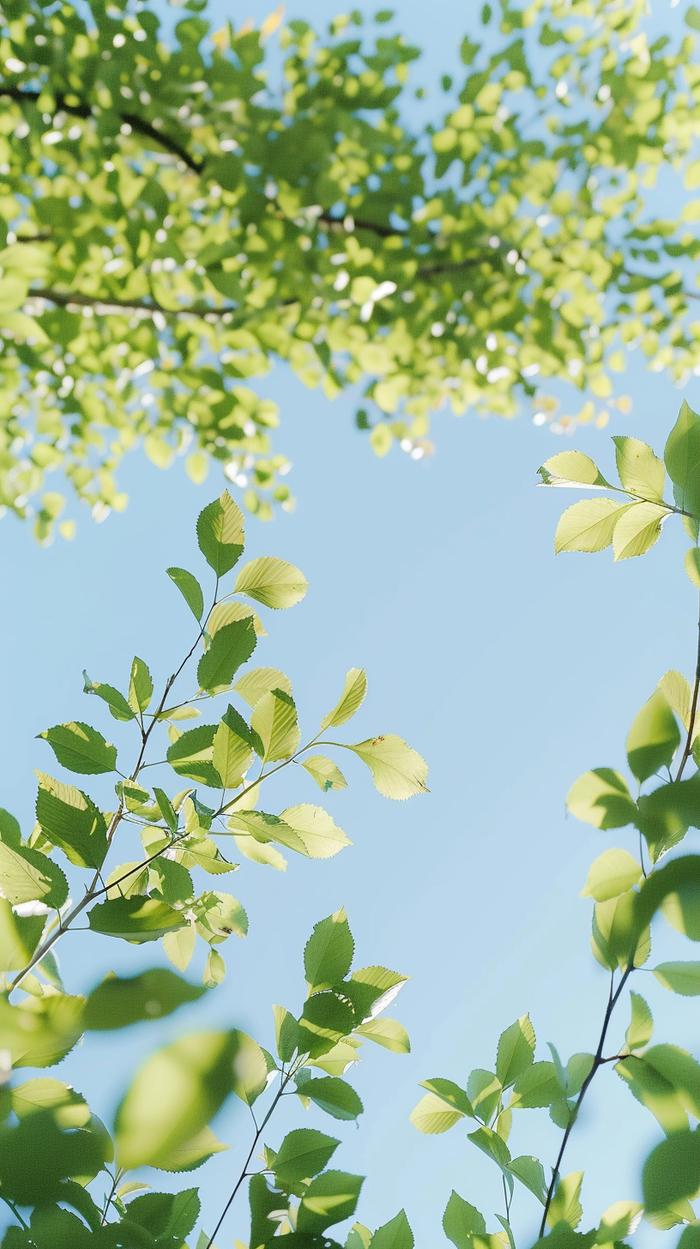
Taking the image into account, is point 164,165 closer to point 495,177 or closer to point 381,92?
point 381,92

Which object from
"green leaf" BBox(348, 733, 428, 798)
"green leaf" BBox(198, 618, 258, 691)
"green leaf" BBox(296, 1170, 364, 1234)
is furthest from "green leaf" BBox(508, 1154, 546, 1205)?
"green leaf" BBox(198, 618, 258, 691)

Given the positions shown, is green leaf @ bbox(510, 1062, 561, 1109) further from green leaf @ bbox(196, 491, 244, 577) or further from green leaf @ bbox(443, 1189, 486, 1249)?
green leaf @ bbox(196, 491, 244, 577)

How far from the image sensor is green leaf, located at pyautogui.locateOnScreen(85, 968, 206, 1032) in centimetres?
16

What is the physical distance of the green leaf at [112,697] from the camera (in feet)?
1.81

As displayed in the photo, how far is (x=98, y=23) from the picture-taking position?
2.57 m

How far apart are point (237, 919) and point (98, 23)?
111 inches

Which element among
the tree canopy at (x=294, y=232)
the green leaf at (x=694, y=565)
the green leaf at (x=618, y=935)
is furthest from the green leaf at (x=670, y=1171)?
the tree canopy at (x=294, y=232)

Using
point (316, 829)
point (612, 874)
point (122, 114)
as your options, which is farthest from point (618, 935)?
point (122, 114)

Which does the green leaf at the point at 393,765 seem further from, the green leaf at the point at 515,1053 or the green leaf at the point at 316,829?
the green leaf at the point at 515,1053

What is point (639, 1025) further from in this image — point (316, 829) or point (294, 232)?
point (294, 232)

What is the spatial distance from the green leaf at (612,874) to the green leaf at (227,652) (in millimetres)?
240

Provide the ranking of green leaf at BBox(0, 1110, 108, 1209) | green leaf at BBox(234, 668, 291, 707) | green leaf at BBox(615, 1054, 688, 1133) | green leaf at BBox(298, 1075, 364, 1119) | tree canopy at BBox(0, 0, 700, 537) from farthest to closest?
tree canopy at BBox(0, 0, 700, 537), green leaf at BBox(234, 668, 291, 707), green leaf at BBox(298, 1075, 364, 1119), green leaf at BBox(615, 1054, 688, 1133), green leaf at BBox(0, 1110, 108, 1209)

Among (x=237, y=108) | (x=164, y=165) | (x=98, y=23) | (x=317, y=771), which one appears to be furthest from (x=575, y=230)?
(x=317, y=771)

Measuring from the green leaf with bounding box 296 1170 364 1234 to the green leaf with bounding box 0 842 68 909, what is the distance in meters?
0.18
